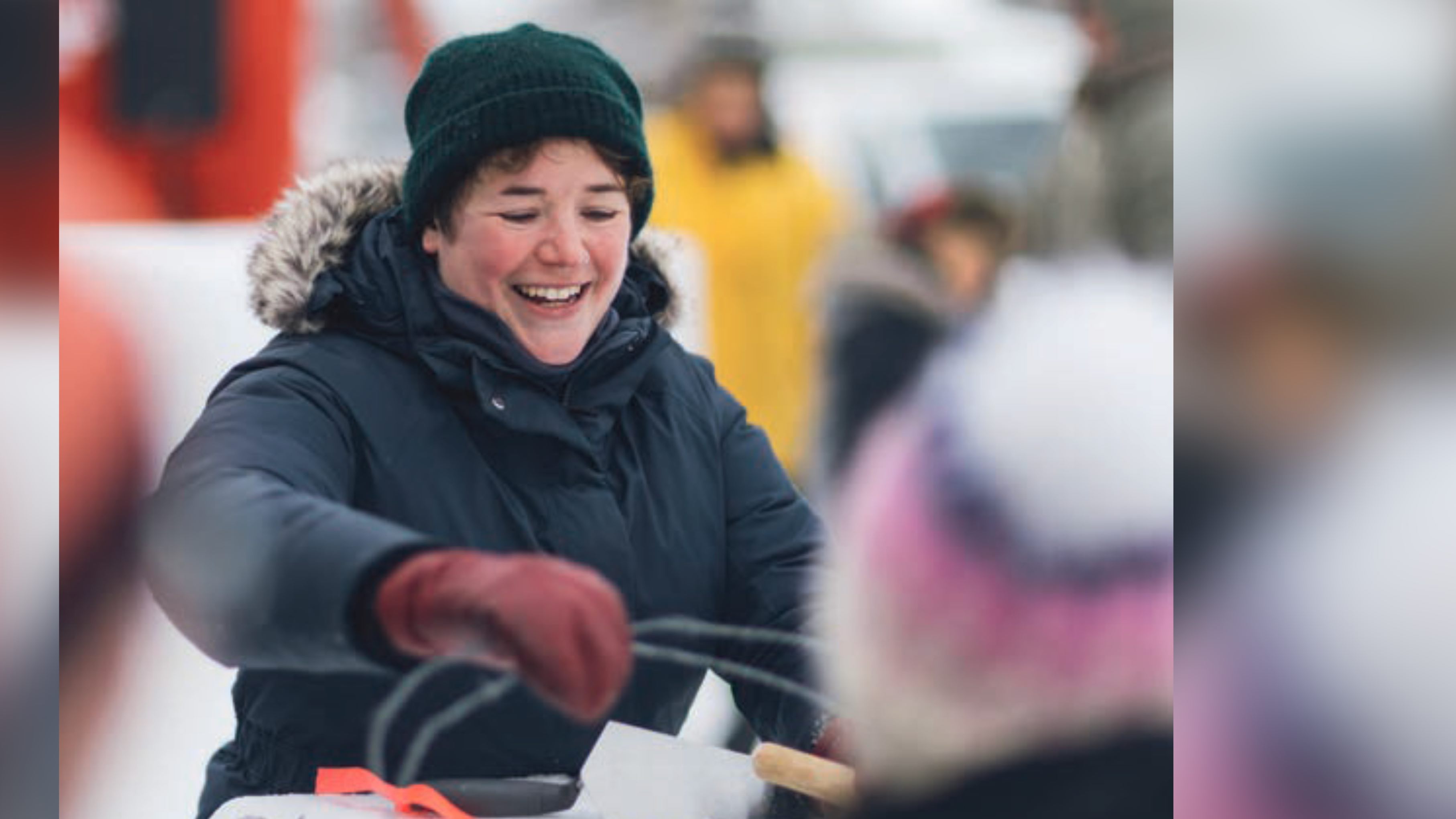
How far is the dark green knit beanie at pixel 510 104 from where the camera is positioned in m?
1.01

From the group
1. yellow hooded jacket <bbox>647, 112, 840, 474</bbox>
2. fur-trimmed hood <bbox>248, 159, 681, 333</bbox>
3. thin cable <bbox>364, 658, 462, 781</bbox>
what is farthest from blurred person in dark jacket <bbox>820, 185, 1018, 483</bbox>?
thin cable <bbox>364, 658, 462, 781</bbox>

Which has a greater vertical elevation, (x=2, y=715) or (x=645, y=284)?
(x=645, y=284)

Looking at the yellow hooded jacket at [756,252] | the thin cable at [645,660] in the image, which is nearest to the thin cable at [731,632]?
the thin cable at [645,660]

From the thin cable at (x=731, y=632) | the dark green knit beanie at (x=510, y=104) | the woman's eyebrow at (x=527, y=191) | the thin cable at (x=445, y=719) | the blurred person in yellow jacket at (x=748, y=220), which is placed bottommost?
the thin cable at (x=445, y=719)

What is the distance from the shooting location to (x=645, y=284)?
1163 mm

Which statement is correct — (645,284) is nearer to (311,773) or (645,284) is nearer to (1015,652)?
(311,773)

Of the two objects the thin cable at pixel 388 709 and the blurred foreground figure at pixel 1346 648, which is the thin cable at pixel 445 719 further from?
→ the blurred foreground figure at pixel 1346 648

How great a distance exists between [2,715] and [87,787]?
23 centimetres

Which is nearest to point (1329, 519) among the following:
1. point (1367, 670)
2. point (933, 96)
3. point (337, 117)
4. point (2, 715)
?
point (1367, 670)

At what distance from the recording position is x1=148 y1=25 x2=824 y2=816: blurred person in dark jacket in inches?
38.9

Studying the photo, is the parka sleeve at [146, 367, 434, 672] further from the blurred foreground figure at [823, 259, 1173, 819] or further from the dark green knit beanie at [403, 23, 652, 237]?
the blurred foreground figure at [823, 259, 1173, 819]

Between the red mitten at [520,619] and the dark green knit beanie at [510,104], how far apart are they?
276 millimetres

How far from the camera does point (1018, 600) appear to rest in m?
0.63

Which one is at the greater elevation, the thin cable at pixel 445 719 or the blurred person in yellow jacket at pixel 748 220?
the blurred person in yellow jacket at pixel 748 220
